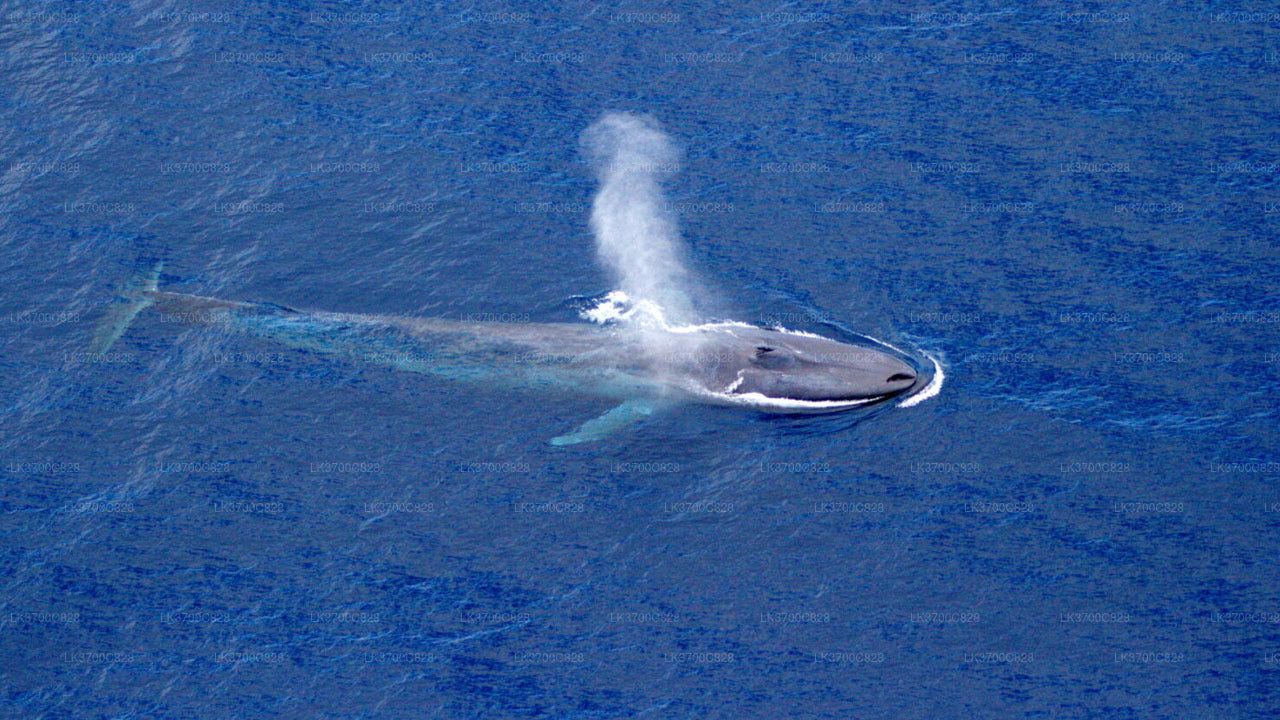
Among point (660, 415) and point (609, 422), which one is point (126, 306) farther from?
point (660, 415)

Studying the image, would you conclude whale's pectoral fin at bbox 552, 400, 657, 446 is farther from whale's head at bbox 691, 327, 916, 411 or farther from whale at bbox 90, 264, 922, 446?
whale's head at bbox 691, 327, 916, 411

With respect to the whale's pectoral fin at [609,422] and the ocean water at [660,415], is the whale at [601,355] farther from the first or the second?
the ocean water at [660,415]

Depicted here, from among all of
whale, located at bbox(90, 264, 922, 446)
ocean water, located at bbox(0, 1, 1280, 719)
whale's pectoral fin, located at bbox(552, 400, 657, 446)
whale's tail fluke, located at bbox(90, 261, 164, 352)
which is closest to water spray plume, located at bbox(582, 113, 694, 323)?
ocean water, located at bbox(0, 1, 1280, 719)

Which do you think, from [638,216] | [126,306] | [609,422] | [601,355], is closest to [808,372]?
[609,422]

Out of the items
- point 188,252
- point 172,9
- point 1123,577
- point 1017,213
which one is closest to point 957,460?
point 1123,577

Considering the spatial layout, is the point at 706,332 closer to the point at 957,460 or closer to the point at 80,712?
the point at 957,460

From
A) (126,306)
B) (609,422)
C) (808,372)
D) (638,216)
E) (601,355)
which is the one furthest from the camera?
(638,216)

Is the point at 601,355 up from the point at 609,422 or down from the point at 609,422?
up
